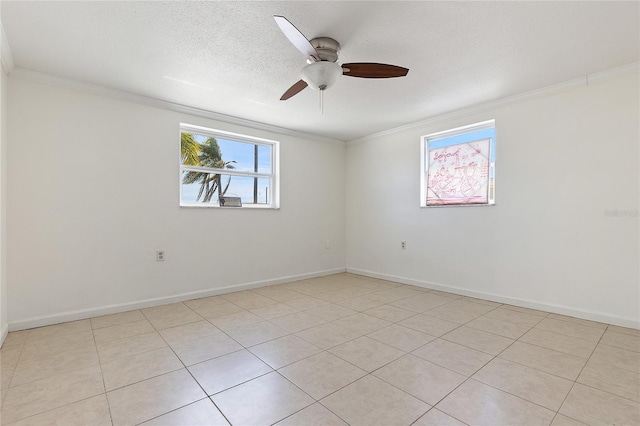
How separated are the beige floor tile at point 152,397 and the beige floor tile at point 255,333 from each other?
59 cm

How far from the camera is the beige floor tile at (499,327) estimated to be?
2.52m

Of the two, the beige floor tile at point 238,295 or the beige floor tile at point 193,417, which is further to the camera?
the beige floor tile at point 238,295

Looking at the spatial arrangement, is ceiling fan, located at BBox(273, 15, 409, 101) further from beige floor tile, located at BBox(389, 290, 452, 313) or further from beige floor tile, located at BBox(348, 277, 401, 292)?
beige floor tile, located at BBox(348, 277, 401, 292)

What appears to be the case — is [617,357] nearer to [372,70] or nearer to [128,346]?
[372,70]

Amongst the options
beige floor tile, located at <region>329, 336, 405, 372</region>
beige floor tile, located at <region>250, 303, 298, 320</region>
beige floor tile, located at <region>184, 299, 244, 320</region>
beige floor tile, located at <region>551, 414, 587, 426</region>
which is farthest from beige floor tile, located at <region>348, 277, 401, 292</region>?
beige floor tile, located at <region>551, 414, 587, 426</region>

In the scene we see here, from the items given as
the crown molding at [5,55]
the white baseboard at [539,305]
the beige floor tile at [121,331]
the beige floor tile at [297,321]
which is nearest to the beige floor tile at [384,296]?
the white baseboard at [539,305]

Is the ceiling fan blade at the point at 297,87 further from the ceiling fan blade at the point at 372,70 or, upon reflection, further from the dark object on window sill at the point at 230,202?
the dark object on window sill at the point at 230,202

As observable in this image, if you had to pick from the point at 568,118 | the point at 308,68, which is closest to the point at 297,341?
the point at 308,68

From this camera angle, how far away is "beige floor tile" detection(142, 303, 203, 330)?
277 cm

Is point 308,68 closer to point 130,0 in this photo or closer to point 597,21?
point 130,0

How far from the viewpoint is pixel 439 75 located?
2.78m

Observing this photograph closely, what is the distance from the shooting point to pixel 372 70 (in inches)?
86.3

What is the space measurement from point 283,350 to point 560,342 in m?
2.17

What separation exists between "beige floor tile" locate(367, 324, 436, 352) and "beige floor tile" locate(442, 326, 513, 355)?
198mm
